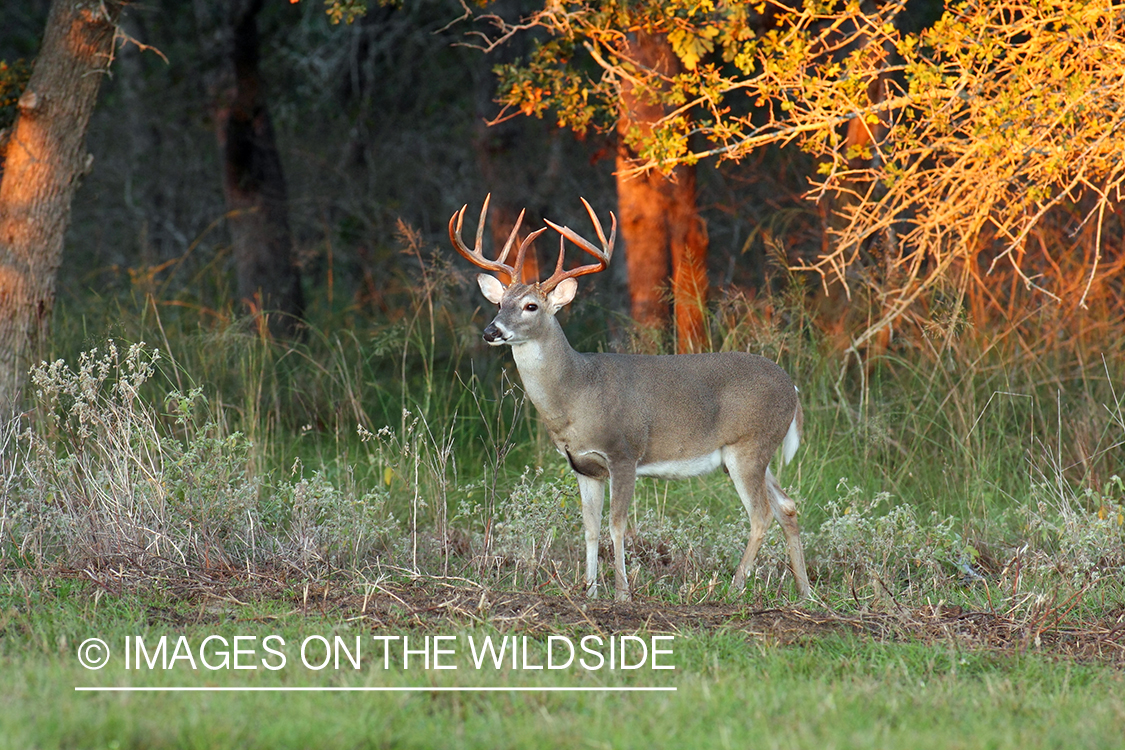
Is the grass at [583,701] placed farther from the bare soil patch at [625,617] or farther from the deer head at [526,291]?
the deer head at [526,291]

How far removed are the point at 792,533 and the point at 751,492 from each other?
0.30 m

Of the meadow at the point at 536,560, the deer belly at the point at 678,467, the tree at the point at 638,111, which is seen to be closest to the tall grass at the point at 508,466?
the meadow at the point at 536,560

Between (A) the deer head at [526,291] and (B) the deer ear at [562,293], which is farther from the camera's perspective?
(B) the deer ear at [562,293]

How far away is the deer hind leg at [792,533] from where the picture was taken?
246 inches

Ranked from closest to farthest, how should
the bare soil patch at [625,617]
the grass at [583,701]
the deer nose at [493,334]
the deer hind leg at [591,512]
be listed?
the grass at [583,701] → the bare soil patch at [625,617] → the deer nose at [493,334] → the deer hind leg at [591,512]

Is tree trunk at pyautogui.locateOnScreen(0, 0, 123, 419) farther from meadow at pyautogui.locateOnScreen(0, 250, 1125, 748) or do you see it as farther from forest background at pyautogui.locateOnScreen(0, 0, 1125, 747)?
meadow at pyautogui.locateOnScreen(0, 250, 1125, 748)

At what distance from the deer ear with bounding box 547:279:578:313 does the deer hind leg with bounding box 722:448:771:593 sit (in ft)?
3.55

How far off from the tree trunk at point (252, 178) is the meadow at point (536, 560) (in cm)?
136

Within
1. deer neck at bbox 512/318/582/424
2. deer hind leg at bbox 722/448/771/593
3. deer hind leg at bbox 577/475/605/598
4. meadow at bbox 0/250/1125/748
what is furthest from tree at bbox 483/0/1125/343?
deer hind leg at bbox 577/475/605/598

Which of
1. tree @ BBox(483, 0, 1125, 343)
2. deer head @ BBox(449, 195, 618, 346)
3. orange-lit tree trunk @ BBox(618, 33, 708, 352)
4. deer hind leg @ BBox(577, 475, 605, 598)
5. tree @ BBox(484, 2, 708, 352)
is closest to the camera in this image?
deer head @ BBox(449, 195, 618, 346)

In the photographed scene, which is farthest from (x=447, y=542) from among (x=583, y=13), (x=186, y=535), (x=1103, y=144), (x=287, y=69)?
(x=287, y=69)

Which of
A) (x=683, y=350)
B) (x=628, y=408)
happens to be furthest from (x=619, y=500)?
(x=683, y=350)

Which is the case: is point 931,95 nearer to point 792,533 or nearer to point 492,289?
point 792,533

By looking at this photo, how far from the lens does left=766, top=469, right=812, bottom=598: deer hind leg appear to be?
625 centimetres
